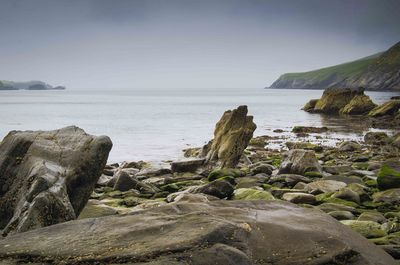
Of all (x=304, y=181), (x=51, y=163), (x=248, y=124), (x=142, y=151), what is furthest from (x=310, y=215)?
(x=142, y=151)

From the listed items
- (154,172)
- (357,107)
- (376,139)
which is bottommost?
(376,139)

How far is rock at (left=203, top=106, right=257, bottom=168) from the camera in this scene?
22.6m

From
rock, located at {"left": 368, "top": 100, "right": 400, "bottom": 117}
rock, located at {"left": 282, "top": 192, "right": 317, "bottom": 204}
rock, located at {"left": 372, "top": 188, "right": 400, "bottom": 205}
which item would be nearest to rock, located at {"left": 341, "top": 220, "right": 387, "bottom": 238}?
rock, located at {"left": 282, "top": 192, "right": 317, "bottom": 204}

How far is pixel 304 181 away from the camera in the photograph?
17.0 metres

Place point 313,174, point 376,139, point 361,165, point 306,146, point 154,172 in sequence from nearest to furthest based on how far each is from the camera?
1. point 313,174
2. point 154,172
3. point 361,165
4. point 306,146
5. point 376,139

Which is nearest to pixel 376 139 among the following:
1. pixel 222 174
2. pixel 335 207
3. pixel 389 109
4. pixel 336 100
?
pixel 222 174

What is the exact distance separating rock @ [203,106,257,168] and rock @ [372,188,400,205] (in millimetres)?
9451

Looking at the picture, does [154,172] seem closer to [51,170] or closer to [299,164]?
[299,164]

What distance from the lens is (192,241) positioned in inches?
203

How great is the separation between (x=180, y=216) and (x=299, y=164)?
14199mm

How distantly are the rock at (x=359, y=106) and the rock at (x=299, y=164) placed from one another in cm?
5612

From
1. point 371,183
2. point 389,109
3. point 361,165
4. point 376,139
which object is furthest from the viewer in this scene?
point 389,109

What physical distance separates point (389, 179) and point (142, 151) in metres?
20.3

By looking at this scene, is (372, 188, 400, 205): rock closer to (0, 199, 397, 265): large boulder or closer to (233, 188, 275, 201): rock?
(233, 188, 275, 201): rock
